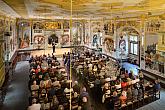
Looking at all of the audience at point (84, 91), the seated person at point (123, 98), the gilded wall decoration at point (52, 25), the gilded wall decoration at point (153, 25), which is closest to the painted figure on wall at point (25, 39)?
the gilded wall decoration at point (52, 25)

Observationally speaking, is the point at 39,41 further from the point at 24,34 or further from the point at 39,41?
the point at 24,34

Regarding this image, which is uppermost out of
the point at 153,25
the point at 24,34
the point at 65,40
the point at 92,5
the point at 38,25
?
the point at 38,25

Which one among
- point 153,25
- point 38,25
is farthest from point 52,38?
point 153,25

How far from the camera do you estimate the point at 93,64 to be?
1480 centimetres

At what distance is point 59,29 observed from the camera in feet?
90.3

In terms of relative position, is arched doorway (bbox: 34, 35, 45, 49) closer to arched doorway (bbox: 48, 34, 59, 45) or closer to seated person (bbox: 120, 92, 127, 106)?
arched doorway (bbox: 48, 34, 59, 45)

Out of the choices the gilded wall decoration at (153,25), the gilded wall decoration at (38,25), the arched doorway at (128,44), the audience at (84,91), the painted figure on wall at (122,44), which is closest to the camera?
the audience at (84,91)

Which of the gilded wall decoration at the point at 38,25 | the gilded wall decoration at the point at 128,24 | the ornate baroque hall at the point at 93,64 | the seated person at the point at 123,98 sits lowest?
the seated person at the point at 123,98

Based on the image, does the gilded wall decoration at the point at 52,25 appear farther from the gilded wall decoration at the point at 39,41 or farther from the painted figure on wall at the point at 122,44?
the painted figure on wall at the point at 122,44

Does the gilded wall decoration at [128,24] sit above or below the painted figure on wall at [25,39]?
above

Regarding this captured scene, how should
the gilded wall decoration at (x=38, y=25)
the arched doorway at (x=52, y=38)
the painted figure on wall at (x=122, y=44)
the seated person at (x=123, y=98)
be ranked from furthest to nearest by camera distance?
1. the arched doorway at (x=52, y=38)
2. the gilded wall decoration at (x=38, y=25)
3. the painted figure on wall at (x=122, y=44)
4. the seated person at (x=123, y=98)

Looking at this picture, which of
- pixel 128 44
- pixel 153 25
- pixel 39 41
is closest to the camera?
pixel 153 25

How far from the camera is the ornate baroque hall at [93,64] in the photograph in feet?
27.9

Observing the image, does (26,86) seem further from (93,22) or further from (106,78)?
(93,22)
